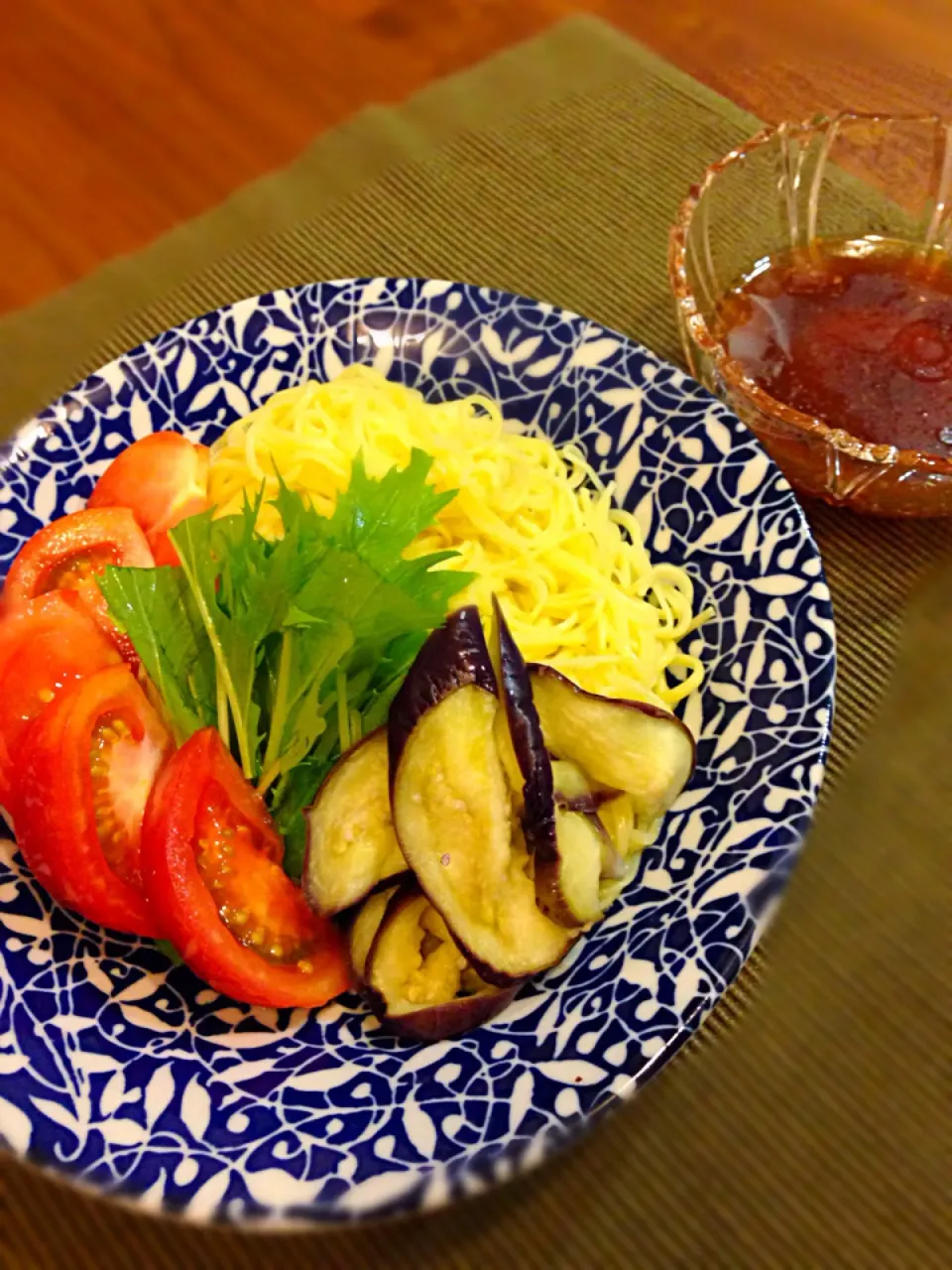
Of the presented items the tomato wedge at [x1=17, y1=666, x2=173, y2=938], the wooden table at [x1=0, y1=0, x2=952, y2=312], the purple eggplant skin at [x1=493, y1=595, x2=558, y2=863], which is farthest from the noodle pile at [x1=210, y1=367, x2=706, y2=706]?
the wooden table at [x1=0, y1=0, x2=952, y2=312]

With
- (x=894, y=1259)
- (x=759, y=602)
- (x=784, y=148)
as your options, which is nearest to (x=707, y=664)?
(x=759, y=602)

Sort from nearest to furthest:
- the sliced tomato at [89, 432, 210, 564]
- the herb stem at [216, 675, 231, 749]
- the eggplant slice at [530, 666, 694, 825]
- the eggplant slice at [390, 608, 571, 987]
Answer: the eggplant slice at [390, 608, 571, 987] → the eggplant slice at [530, 666, 694, 825] → the herb stem at [216, 675, 231, 749] → the sliced tomato at [89, 432, 210, 564]

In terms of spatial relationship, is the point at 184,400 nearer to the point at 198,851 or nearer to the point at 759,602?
the point at 198,851

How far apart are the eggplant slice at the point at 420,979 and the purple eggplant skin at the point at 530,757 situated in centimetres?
19

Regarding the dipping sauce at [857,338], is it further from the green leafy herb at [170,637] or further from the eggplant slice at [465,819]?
the green leafy herb at [170,637]

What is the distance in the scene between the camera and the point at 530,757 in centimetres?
137

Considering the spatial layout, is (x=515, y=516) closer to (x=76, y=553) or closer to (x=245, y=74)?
(x=76, y=553)

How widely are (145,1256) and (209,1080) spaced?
11.3 inches

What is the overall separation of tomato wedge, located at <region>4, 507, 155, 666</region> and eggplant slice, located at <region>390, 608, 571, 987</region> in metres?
0.74

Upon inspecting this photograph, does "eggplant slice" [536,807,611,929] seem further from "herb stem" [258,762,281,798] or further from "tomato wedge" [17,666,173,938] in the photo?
"tomato wedge" [17,666,173,938]

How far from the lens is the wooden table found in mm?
3046

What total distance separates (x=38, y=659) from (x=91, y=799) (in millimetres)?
305

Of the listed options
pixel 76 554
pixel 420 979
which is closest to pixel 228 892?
pixel 420 979

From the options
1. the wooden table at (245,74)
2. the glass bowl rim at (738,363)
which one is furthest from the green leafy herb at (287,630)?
the wooden table at (245,74)
